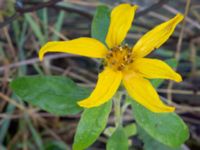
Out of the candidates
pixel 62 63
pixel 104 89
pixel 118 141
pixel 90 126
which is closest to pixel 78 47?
pixel 104 89

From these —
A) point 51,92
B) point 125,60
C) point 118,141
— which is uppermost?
point 125,60

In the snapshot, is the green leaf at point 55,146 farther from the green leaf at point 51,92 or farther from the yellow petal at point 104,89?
the yellow petal at point 104,89

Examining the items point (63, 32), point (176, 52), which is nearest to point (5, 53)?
point (63, 32)

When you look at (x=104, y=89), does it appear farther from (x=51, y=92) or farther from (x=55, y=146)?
(x=55, y=146)

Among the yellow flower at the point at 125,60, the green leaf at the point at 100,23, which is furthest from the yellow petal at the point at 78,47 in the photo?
the green leaf at the point at 100,23

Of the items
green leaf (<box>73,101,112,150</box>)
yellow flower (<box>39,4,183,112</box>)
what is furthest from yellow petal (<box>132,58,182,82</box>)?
green leaf (<box>73,101,112,150</box>)

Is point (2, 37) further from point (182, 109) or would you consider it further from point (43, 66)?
point (182, 109)
